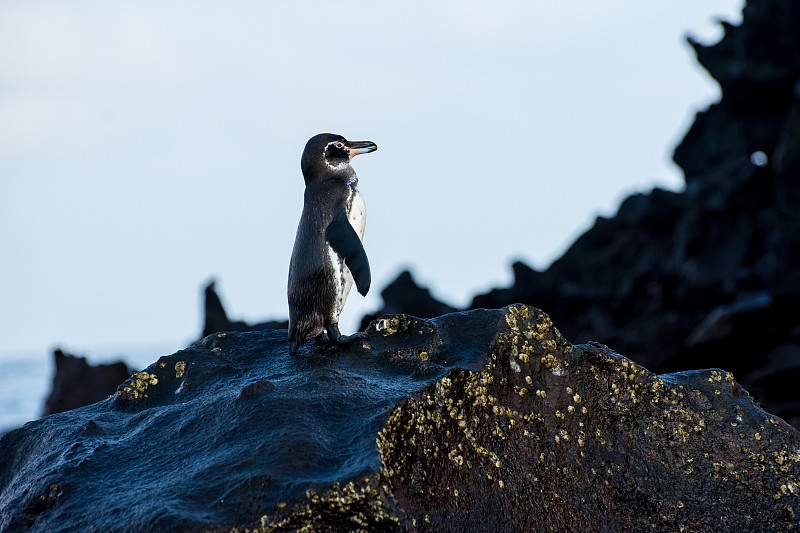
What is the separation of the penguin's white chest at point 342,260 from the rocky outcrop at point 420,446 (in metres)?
0.45

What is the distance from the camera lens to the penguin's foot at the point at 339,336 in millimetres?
5609

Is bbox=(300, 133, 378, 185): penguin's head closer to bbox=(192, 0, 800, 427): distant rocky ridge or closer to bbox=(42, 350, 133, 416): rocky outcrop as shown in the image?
A: bbox=(42, 350, 133, 416): rocky outcrop

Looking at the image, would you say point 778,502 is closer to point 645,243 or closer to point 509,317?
point 509,317

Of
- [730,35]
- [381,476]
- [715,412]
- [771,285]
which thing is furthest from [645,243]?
[381,476]

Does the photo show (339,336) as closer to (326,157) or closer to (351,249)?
(351,249)

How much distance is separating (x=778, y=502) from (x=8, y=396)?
47.2 metres

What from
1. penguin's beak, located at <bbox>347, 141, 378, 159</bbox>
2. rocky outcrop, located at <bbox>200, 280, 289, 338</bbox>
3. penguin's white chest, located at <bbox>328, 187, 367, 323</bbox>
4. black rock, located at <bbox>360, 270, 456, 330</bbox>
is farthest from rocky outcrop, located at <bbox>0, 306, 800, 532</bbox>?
black rock, located at <bbox>360, 270, 456, 330</bbox>

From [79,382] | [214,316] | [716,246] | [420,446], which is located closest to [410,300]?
[214,316]

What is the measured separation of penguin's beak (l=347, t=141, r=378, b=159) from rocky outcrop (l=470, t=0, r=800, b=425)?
7.59m

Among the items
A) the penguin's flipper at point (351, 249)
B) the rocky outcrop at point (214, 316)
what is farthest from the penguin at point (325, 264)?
the rocky outcrop at point (214, 316)

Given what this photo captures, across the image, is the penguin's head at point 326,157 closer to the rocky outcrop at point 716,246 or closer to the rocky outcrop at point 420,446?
the rocky outcrop at point 420,446

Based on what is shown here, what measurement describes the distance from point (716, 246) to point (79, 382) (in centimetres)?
1262

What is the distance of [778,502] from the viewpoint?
5105 mm

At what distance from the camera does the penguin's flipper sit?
5750 mm
